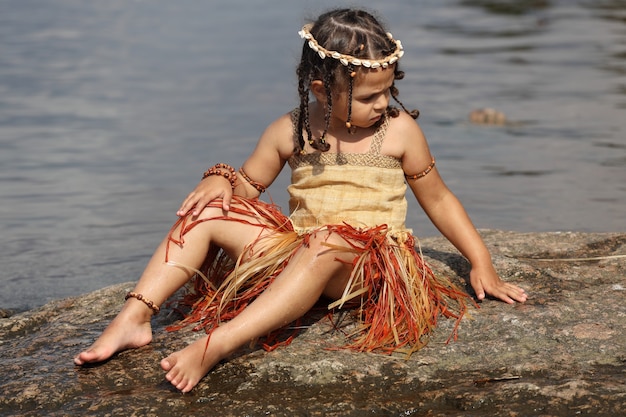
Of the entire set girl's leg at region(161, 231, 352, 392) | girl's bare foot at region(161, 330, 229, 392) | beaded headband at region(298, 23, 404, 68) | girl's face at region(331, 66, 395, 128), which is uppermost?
beaded headband at region(298, 23, 404, 68)

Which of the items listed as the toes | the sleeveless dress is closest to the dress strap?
the sleeveless dress

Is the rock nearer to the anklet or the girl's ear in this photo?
the anklet

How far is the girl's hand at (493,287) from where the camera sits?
3.80 metres

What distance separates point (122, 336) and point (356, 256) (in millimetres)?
902

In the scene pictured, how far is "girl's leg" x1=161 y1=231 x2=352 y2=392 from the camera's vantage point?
323 centimetres

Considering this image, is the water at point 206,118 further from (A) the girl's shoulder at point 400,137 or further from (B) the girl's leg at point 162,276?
(B) the girl's leg at point 162,276

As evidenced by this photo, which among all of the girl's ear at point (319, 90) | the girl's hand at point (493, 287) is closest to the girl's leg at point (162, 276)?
the girl's ear at point (319, 90)

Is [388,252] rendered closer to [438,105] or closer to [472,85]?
[438,105]

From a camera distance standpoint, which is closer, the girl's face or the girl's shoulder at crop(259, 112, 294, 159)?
the girl's face

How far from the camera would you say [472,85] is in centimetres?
1066

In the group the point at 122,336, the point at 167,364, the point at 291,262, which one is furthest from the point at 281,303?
the point at 122,336

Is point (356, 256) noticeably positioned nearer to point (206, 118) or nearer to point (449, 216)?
point (449, 216)

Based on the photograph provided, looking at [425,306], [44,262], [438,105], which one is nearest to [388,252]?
[425,306]

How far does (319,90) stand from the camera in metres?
3.85
